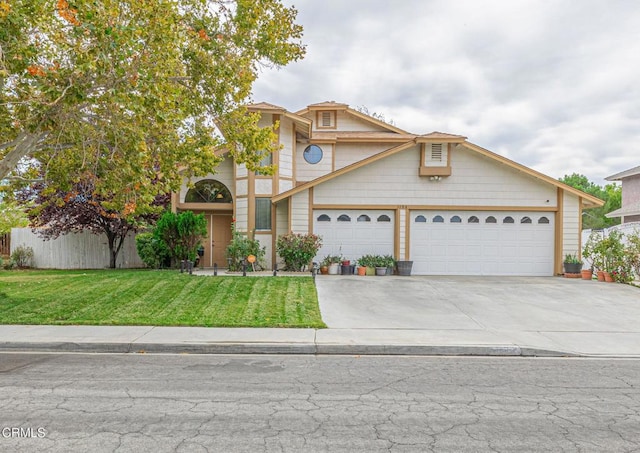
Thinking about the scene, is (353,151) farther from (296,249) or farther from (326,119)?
(296,249)

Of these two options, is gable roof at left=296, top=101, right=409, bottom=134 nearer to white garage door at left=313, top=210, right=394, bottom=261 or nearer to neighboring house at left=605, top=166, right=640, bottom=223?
white garage door at left=313, top=210, right=394, bottom=261

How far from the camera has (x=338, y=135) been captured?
66.4ft

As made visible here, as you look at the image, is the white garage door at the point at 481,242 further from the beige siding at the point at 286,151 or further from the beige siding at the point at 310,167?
the beige siding at the point at 286,151

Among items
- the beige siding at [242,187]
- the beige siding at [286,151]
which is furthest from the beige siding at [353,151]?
the beige siding at [242,187]

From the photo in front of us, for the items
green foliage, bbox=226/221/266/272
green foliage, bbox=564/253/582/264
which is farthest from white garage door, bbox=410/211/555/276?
green foliage, bbox=226/221/266/272

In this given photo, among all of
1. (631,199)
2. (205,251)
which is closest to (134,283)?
(205,251)

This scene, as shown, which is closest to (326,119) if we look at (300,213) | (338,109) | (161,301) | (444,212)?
(338,109)

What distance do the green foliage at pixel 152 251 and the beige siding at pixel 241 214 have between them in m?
2.87

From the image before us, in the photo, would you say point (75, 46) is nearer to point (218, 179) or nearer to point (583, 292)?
point (218, 179)

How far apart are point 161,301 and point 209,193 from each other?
7.96 meters

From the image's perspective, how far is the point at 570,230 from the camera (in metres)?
16.7

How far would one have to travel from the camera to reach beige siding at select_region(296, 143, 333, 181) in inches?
777

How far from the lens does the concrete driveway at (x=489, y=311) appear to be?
27.6ft

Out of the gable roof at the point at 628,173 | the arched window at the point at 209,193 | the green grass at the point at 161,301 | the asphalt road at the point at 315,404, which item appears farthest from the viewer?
the gable roof at the point at 628,173
